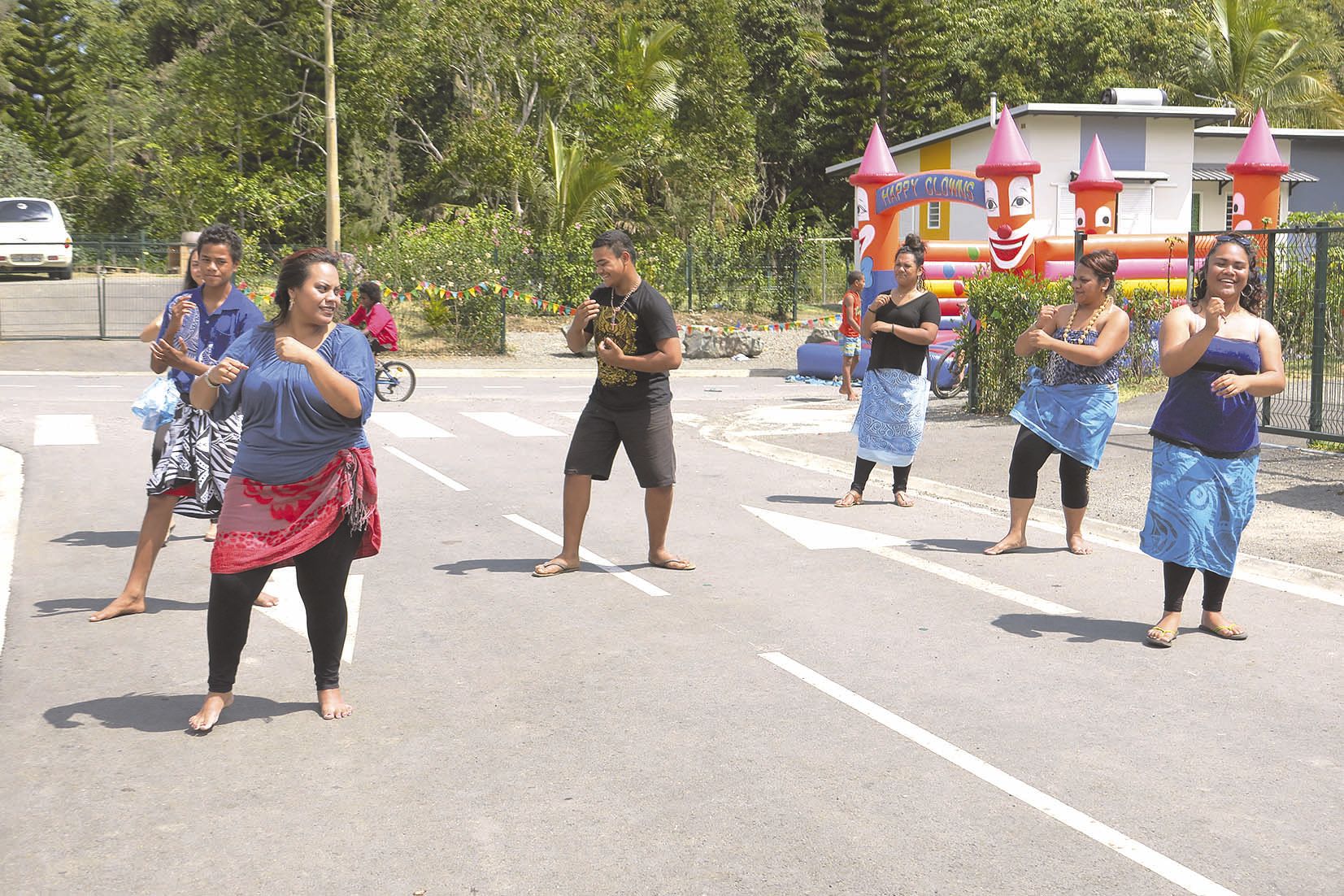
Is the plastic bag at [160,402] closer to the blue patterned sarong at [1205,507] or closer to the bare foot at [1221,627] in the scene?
the blue patterned sarong at [1205,507]

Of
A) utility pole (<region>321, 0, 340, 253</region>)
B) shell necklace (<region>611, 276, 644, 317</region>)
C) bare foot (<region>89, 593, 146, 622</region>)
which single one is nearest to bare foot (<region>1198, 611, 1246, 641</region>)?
shell necklace (<region>611, 276, 644, 317</region>)

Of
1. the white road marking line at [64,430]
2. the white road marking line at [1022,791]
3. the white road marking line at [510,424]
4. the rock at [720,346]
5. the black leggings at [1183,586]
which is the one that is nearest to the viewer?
the white road marking line at [1022,791]

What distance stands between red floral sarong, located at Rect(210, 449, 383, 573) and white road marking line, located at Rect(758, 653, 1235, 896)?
7.01 feet

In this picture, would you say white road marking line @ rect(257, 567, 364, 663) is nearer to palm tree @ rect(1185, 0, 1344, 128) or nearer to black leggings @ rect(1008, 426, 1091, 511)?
black leggings @ rect(1008, 426, 1091, 511)

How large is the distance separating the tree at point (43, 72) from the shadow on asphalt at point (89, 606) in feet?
164

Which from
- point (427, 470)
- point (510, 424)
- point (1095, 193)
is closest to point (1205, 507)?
point (427, 470)

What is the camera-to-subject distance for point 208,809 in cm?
466

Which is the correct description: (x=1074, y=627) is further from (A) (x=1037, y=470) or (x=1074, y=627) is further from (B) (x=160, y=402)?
(B) (x=160, y=402)

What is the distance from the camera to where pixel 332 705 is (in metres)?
5.65

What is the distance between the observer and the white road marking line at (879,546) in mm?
7789

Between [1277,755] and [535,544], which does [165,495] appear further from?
[1277,755]

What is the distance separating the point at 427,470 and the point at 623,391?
5152 millimetres

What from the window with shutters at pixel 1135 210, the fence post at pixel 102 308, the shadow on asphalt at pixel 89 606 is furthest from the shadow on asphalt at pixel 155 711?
the window with shutters at pixel 1135 210

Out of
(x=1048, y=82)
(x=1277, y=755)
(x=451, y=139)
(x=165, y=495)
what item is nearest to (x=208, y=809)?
(x=165, y=495)
